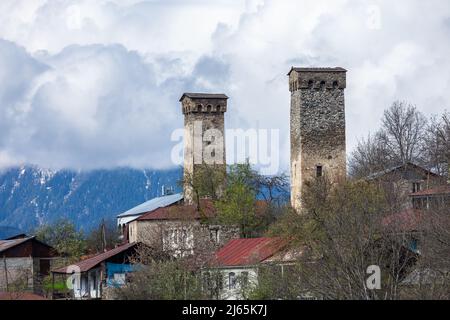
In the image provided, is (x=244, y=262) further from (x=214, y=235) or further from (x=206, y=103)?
(x=206, y=103)

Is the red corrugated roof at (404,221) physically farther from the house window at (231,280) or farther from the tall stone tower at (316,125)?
the tall stone tower at (316,125)

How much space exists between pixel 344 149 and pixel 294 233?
19893mm

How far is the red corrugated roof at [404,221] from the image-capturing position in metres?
44.9

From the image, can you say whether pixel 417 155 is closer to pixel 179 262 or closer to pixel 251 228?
pixel 251 228

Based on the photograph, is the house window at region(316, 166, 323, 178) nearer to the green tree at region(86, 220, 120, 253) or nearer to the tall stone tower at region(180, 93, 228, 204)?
the tall stone tower at region(180, 93, 228, 204)

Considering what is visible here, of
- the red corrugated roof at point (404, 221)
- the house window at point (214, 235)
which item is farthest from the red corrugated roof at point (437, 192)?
the house window at point (214, 235)

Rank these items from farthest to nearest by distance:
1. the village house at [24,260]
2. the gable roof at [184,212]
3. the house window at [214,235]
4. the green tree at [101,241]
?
1. the green tree at [101,241]
2. the village house at [24,260]
3. the gable roof at [184,212]
4. the house window at [214,235]

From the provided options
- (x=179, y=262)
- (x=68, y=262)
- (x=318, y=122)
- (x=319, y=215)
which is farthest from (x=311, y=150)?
(x=179, y=262)

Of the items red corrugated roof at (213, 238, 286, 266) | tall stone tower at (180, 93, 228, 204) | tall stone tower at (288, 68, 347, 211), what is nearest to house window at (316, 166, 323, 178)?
tall stone tower at (288, 68, 347, 211)

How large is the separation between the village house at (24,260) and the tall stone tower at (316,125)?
14792 millimetres

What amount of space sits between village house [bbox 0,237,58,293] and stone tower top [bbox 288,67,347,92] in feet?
55.8

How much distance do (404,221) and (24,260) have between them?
33186 mm
